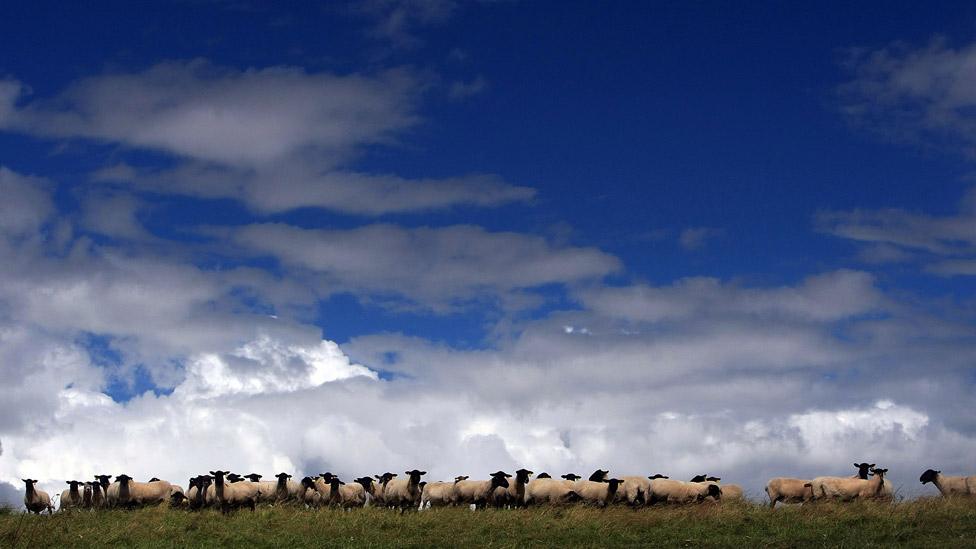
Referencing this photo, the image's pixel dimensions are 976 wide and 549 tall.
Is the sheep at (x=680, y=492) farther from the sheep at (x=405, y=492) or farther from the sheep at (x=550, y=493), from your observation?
the sheep at (x=405, y=492)

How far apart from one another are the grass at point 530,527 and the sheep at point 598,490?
13.6ft

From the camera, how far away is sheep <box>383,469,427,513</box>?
127ft

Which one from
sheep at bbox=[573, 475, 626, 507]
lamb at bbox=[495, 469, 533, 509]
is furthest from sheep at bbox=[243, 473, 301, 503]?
sheep at bbox=[573, 475, 626, 507]

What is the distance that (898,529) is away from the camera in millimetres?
27797

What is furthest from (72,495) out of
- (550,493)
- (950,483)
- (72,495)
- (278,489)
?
(950,483)

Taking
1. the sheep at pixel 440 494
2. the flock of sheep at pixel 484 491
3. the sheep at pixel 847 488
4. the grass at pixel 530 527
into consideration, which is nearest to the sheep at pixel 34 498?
the flock of sheep at pixel 484 491

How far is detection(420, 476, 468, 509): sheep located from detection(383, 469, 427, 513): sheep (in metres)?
0.54

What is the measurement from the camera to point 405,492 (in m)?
39.0

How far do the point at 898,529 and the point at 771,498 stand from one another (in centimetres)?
1107

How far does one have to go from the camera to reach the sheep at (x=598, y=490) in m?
38.2

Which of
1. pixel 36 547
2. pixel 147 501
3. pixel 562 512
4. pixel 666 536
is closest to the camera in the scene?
pixel 36 547

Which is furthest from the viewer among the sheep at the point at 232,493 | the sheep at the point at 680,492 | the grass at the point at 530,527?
the sheep at the point at 680,492

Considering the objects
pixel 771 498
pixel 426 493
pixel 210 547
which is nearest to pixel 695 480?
pixel 771 498

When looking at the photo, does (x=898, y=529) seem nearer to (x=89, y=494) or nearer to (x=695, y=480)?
(x=695, y=480)
